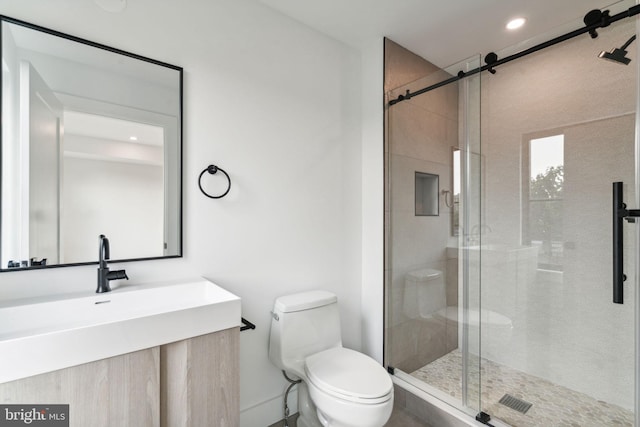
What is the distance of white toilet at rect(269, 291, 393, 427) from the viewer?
1.38 metres

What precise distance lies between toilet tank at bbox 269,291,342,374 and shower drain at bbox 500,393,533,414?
3.50 ft

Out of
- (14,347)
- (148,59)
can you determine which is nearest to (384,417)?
(14,347)

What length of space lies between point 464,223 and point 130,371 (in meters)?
1.93

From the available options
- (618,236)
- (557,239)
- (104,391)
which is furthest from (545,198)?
(104,391)

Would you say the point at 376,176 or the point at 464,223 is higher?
the point at 376,176

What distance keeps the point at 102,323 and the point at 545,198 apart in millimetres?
2391

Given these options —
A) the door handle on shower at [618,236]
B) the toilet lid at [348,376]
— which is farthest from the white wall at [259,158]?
the door handle on shower at [618,236]

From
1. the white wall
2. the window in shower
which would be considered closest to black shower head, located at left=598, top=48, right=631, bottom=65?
the window in shower

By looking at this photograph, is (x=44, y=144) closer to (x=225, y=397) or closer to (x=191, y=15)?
(x=191, y=15)

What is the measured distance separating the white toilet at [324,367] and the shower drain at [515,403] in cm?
89

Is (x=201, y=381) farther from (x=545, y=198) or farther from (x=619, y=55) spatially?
(x=619, y=55)

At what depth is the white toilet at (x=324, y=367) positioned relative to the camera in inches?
54.4

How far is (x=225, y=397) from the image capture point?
1.22m

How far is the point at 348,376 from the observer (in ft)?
5.02
